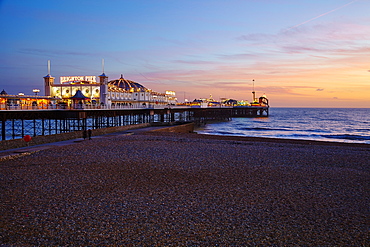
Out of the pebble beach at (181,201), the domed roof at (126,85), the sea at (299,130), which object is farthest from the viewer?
the domed roof at (126,85)

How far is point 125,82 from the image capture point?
83.0 metres

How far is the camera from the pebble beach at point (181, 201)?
23.1ft

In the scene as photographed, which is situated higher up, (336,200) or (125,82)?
(125,82)

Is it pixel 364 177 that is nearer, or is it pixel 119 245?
pixel 119 245

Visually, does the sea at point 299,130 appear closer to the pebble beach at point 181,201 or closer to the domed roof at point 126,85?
the domed roof at point 126,85

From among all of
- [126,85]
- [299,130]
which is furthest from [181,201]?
[126,85]

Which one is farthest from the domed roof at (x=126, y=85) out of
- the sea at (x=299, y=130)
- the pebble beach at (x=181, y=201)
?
the pebble beach at (x=181, y=201)

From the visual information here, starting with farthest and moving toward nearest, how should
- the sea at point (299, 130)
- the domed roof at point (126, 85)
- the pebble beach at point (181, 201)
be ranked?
1. the domed roof at point (126, 85)
2. the sea at point (299, 130)
3. the pebble beach at point (181, 201)

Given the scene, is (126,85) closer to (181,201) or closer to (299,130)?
(299,130)

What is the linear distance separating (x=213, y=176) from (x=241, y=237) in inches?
229

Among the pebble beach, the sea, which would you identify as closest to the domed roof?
the sea

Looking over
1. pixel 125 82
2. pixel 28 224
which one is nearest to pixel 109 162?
pixel 28 224

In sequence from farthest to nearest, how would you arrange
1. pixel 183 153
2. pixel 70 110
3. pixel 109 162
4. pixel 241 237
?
pixel 70 110, pixel 183 153, pixel 109 162, pixel 241 237

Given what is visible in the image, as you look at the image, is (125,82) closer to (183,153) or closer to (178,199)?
(183,153)
